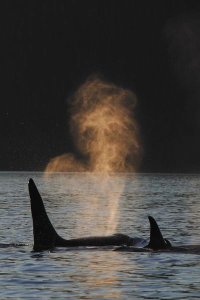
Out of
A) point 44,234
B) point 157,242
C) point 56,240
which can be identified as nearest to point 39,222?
point 44,234

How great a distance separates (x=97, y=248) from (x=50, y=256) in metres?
→ 2.77

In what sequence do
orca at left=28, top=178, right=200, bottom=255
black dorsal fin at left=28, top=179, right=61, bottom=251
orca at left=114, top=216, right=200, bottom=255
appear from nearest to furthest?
orca at left=114, top=216, right=200, bottom=255, orca at left=28, top=178, right=200, bottom=255, black dorsal fin at left=28, top=179, right=61, bottom=251

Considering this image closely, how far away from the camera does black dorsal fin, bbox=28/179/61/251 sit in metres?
40.9

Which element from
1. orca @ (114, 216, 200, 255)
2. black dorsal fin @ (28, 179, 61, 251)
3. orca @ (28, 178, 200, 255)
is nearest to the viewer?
orca @ (114, 216, 200, 255)

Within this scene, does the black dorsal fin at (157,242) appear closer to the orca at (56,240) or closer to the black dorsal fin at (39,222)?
the orca at (56,240)

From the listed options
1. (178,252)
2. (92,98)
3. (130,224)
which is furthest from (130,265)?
(92,98)

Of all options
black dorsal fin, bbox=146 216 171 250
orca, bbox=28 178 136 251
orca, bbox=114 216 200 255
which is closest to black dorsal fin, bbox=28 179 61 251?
orca, bbox=28 178 136 251

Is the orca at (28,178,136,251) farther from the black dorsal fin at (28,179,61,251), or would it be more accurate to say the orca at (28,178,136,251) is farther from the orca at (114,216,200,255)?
the orca at (114,216,200,255)

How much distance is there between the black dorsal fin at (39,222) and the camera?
1609 inches

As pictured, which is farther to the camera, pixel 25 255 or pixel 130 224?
pixel 130 224

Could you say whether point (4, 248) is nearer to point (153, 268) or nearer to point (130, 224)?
point (153, 268)

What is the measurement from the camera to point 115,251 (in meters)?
40.8

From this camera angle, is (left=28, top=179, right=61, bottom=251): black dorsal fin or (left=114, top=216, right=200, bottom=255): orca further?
(left=28, top=179, right=61, bottom=251): black dorsal fin

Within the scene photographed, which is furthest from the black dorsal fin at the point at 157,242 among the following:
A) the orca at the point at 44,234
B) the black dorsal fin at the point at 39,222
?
the black dorsal fin at the point at 39,222
